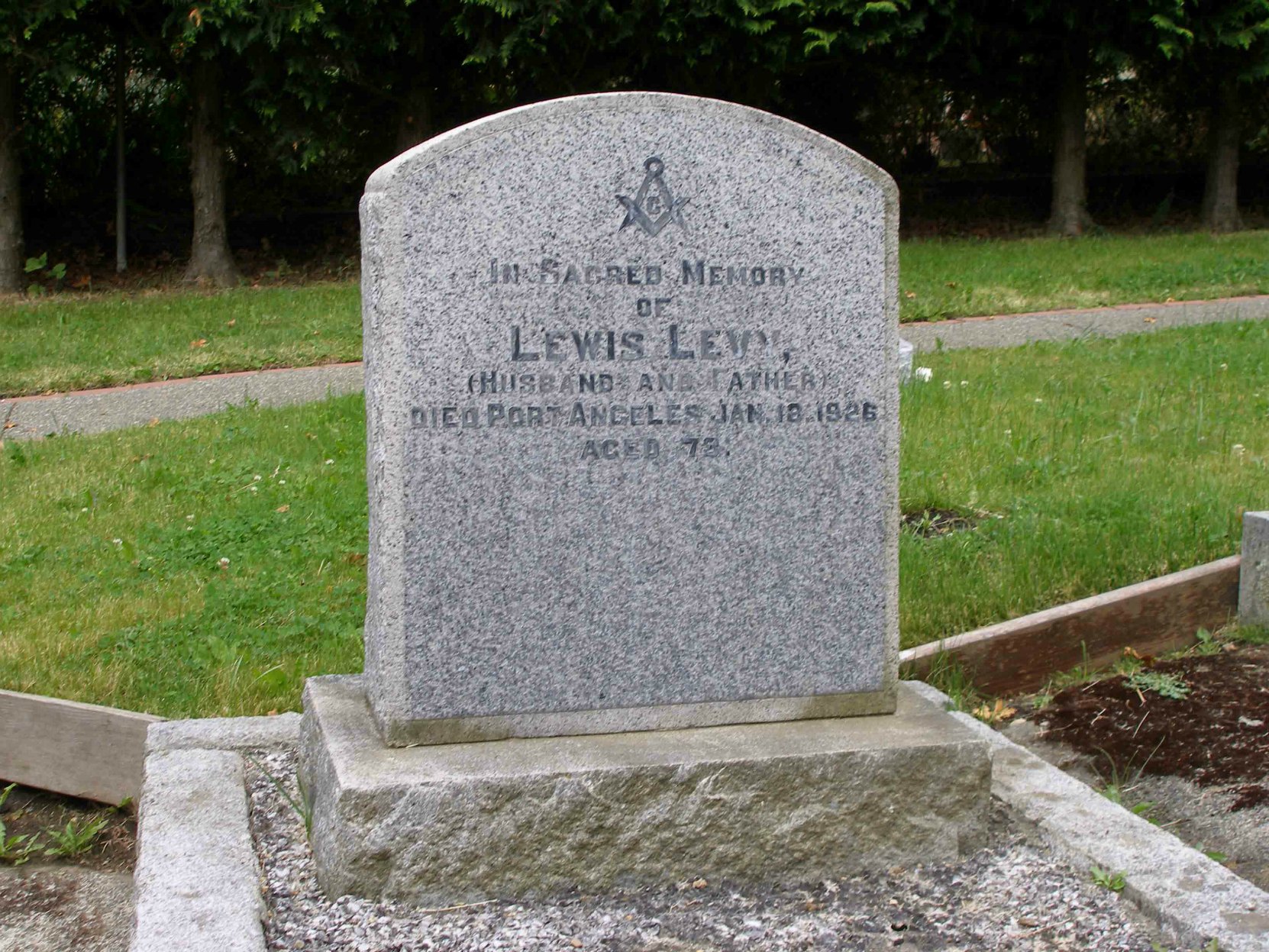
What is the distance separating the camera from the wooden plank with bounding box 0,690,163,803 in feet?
12.9

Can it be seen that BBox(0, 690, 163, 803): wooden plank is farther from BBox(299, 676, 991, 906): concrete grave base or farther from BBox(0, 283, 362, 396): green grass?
BBox(0, 283, 362, 396): green grass

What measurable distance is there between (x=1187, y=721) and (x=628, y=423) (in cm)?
202

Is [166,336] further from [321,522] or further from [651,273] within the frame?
[651,273]

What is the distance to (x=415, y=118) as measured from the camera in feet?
48.5

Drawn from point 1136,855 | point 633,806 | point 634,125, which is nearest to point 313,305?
point 634,125

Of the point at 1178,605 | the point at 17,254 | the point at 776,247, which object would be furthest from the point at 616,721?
the point at 17,254

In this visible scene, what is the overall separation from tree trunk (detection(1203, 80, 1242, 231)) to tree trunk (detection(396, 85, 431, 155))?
360 inches

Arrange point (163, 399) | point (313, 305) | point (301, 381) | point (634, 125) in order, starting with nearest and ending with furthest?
1. point (634, 125)
2. point (163, 399)
3. point (301, 381)
4. point (313, 305)

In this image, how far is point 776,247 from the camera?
3182mm

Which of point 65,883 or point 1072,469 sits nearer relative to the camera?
point 65,883

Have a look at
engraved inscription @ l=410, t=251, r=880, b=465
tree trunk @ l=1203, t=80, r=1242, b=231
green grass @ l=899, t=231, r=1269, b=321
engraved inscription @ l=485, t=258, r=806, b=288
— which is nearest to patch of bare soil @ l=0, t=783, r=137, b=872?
engraved inscription @ l=410, t=251, r=880, b=465

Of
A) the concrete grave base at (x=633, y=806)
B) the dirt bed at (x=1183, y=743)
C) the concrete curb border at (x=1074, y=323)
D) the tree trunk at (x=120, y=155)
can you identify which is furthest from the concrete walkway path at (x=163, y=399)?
the tree trunk at (x=120, y=155)

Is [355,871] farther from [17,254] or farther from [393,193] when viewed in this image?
[17,254]

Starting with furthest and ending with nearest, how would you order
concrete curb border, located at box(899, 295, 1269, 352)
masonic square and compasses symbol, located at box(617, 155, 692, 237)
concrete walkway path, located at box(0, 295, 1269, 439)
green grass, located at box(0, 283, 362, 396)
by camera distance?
concrete curb border, located at box(899, 295, 1269, 352) → green grass, located at box(0, 283, 362, 396) → concrete walkway path, located at box(0, 295, 1269, 439) → masonic square and compasses symbol, located at box(617, 155, 692, 237)
